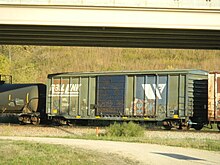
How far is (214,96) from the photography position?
2673cm

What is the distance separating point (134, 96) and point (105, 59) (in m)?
63.9

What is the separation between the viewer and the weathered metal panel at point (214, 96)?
87.4 ft

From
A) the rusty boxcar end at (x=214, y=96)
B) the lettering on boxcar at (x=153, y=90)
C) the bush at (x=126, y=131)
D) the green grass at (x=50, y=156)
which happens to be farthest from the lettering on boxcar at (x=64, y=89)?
the green grass at (x=50, y=156)

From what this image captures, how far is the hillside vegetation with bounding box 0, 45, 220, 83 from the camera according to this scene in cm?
8044

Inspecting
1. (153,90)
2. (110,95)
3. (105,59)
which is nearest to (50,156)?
(153,90)

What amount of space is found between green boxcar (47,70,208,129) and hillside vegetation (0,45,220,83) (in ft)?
130

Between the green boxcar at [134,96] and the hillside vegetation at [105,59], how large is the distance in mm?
39512

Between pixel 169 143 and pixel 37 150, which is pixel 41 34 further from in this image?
pixel 37 150

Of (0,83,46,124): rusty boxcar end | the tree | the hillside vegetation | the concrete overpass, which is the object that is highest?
the hillside vegetation

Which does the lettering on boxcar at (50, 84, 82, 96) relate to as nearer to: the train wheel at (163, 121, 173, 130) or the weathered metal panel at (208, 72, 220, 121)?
the train wheel at (163, 121, 173, 130)

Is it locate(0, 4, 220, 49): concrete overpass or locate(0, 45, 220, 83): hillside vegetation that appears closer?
locate(0, 4, 220, 49): concrete overpass

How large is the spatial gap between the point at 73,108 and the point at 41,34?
5.07 meters

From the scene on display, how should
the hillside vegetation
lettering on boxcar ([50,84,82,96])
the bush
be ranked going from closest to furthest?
the bush
lettering on boxcar ([50,84,82,96])
the hillside vegetation

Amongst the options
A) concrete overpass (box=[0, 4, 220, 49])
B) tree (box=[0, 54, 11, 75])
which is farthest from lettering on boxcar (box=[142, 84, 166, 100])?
tree (box=[0, 54, 11, 75])
